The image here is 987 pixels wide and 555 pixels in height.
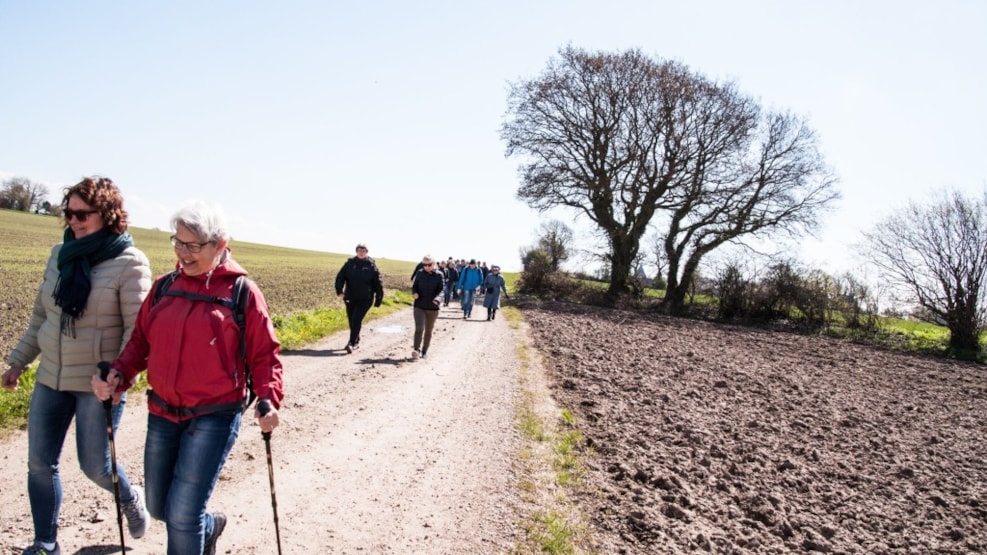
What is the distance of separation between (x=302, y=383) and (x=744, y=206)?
90.4 ft

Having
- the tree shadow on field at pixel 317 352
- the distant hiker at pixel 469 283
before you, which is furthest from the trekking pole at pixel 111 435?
the distant hiker at pixel 469 283

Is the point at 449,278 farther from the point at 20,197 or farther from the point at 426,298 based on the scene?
the point at 20,197

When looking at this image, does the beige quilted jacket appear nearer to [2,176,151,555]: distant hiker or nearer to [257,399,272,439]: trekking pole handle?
[2,176,151,555]: distant hiker

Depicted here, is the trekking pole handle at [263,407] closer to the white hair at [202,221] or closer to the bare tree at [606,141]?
Result: the white hair at [202,221]

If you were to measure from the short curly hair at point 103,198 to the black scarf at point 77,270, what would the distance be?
0.23 feet

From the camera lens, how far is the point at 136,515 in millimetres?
3594

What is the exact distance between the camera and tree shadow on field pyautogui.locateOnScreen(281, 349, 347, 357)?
10.5 m

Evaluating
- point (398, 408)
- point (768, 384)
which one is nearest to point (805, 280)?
point (768, 384)

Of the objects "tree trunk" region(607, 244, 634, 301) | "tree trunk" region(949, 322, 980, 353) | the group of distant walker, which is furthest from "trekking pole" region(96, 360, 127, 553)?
"tree trunk" region(607, 244, 634, 301)

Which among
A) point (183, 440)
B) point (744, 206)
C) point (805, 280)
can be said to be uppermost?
point (744, 206)

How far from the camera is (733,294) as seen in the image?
29.1m

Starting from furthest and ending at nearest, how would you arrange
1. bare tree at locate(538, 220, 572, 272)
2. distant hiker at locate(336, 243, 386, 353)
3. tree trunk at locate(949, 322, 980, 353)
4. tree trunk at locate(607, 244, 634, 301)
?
bare tree at locate(538, 220, 572, 272)
tree trunk at locate(607, 244, 634, 301)
tree trunk at locate(949, 322, 980, 353)
distant hiker at locate(336, 243, 386, 353)

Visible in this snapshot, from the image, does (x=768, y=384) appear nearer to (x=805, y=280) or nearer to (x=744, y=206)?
(x=805, y=280)

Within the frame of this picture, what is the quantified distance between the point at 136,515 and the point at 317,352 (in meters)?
7.31
